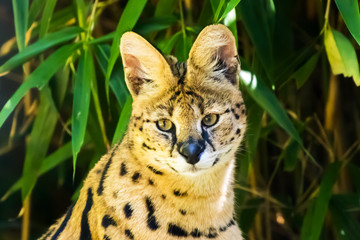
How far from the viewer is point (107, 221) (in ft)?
5.11

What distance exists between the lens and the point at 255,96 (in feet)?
6.21

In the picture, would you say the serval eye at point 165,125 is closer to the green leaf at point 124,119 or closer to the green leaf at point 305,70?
the green leaf at point 124,119

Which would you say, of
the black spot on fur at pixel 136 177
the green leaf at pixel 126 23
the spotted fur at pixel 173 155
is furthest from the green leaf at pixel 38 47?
the black spot on fur at pixel 136 177

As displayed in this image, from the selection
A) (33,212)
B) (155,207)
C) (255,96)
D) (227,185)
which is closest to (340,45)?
(255,96)

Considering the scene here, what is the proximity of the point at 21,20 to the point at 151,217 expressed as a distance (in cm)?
67

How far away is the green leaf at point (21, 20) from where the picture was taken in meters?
1.80

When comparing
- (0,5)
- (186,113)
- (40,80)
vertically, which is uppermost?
(0,5)

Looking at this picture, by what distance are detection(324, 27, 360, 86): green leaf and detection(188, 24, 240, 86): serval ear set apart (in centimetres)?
47

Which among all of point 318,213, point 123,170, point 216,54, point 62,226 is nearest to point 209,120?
point 216,54

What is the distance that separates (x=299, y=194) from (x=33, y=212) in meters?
1.58

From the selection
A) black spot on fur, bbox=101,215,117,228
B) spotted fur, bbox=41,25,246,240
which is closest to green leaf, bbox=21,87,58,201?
spotted fur, bbox=41,25,246,240

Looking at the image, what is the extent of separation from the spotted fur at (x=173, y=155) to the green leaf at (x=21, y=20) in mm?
419

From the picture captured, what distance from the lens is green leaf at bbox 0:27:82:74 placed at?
6.22 ft

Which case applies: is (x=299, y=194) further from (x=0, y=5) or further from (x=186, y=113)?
(x=0, y=5)
